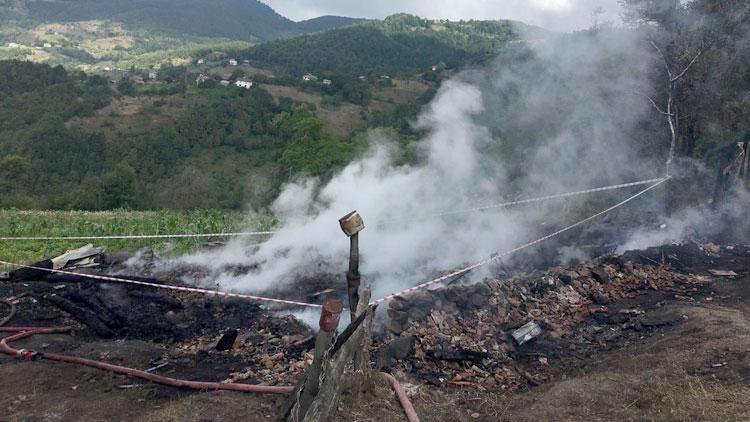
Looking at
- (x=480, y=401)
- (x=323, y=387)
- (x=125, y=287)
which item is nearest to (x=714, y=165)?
(x=480, y=401)

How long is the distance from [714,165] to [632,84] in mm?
2652

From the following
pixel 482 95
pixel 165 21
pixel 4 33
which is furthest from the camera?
pixel 165 21

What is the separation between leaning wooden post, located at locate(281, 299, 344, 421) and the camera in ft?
12.3

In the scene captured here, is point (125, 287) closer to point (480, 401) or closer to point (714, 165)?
point (480, 401)

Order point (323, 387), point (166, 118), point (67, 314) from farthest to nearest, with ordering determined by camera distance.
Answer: point (166, 118) → point (67, 314) → point (323, 387)

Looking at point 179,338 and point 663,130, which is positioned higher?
point 663,130

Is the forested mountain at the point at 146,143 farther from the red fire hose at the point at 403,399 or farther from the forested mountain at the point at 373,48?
the forested mountain at the point at 373,48

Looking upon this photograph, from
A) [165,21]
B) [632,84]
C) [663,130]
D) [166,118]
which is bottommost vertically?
[166,118]

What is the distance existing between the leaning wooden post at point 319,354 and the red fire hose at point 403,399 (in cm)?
97

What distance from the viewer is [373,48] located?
333 ft

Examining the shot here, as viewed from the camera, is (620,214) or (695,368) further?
(620,214)

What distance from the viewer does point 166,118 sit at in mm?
54969

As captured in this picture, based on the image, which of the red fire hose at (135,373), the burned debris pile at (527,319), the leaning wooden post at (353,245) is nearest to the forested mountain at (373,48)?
the burned debris pile at (527,319)

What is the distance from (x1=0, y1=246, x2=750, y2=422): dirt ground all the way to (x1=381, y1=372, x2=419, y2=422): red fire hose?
0.22ft
